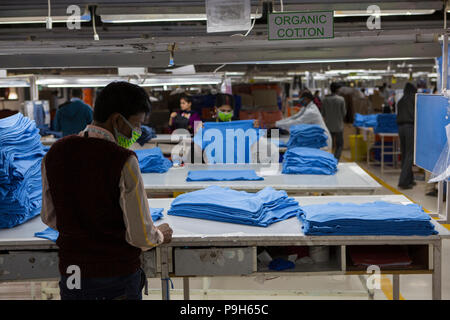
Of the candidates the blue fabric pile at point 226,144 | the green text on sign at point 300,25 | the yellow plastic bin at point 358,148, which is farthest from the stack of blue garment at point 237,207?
the yellow plastic bin at point 358,148

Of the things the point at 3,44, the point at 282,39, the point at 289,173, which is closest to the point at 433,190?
the point at 289,173

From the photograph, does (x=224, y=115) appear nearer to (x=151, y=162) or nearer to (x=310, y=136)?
(x=310, y=136)

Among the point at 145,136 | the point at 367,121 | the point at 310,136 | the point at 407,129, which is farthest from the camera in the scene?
the point at 367,121

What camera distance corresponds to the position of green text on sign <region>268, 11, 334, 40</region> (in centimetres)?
344

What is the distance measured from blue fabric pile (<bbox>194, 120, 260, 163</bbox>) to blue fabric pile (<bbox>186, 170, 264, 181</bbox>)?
2.15 ft

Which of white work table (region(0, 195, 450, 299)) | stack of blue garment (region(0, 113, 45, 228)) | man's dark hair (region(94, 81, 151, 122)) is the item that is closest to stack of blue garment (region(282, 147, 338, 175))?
white work table (region(0, 195, 450, 299))

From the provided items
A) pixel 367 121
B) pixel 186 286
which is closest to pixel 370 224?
pixel 186 286

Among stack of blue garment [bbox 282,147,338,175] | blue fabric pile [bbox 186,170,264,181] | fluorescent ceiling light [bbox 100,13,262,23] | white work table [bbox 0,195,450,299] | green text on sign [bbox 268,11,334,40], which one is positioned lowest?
white work table [bbox 0,195,450,299]

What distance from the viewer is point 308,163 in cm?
496

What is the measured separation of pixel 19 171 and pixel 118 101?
1.13 m

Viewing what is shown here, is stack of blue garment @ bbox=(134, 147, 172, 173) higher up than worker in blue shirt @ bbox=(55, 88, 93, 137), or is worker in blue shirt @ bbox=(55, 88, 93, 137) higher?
worker in blue shirt @ bbox=(55, 88, 93, 137)

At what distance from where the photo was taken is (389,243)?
2.79 meters

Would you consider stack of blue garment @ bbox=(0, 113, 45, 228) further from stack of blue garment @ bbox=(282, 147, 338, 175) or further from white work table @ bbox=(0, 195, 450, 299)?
stack of blue garment @ bbox=(282, 147, 338, 175)
